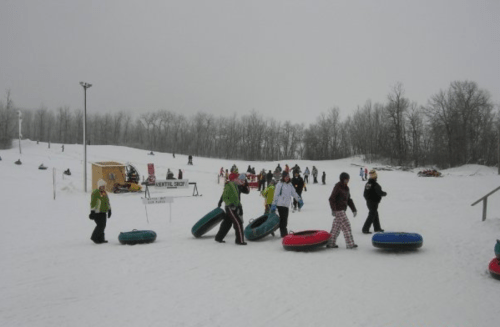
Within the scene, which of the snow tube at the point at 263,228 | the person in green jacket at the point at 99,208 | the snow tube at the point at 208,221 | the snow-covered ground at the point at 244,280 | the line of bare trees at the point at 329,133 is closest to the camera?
the snow-covered ground at the point at 244,280

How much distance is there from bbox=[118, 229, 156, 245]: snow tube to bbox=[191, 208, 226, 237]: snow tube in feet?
4.09

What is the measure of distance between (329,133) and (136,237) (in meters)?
88.4

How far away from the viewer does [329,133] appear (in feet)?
312

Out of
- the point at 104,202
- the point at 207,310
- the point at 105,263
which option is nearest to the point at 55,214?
the point at 104,202

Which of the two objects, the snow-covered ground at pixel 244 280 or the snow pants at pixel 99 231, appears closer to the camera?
the snow-covered ground at pixel 244 280

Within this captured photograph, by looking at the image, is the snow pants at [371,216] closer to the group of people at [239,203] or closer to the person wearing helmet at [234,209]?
the group of people at [239,203]

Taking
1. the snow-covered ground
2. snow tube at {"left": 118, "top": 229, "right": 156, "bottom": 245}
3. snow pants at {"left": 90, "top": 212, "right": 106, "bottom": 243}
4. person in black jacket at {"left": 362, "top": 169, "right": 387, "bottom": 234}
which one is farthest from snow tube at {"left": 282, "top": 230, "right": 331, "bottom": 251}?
snow pants at {"left": 90, "top": 212, "right": 106, "bottom": 243}

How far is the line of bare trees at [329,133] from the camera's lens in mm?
60438

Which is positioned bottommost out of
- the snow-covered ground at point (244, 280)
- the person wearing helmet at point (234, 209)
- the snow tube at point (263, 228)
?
the snow-covered ground at point (244, 280)

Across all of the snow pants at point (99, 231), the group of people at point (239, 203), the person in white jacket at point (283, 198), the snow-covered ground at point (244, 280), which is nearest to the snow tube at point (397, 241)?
the snow-covered ground at point (244, 280)

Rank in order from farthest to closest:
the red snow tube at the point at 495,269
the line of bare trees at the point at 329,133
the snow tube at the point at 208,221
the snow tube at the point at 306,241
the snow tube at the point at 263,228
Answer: the line of bare trees at the point at 329,133, the snow tube at the point at 208,221, the snow tube at the point at 263,228, the snow tube at the point at 306,241, the red snow tube at the point at 495,269

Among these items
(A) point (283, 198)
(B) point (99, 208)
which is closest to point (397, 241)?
(A) point (283, 198)

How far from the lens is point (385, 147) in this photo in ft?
238

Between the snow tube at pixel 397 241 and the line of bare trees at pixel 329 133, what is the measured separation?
55.2 m
